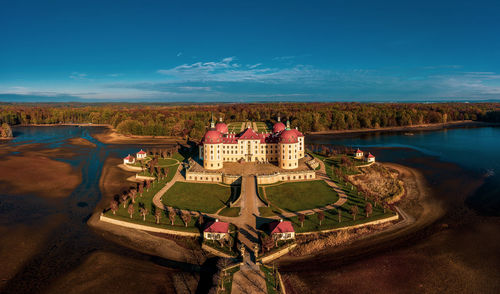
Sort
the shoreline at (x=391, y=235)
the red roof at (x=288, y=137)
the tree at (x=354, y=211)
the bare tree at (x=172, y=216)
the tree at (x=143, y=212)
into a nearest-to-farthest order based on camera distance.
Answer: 1. the shoreline at (x=391, y=235)
2. the bare tree at (x=172, y=216)
3. the tree at (x=354, y=211)
4. the tree at (x=143, y=212)
5. the red roof at (x=288, y=137)

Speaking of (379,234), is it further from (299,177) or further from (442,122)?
(442,122)

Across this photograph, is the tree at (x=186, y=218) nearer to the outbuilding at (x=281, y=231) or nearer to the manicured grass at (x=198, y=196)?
the manicured grass at (x=198, y=196)

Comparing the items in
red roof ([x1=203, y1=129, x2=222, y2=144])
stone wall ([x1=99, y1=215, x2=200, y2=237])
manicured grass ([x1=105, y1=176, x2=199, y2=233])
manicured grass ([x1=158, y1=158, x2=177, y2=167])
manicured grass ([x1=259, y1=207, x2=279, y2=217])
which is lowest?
stone wall ([x1=99, y1=215, x2=200, y2=237])

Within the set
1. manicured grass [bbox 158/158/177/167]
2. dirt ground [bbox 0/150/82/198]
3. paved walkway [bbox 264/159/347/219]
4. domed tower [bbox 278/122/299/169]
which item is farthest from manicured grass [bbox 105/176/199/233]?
domed tower [bbox 278/122/299/169]

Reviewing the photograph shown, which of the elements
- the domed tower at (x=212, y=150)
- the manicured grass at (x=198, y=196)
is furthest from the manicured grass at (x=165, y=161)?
the manicured grass at (x=198, y=196)

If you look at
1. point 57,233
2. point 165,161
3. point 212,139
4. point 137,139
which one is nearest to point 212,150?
point 212,139

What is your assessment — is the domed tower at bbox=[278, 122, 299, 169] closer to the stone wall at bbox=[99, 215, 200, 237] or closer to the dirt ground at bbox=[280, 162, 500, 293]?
the dirt ground at bbox=[280, 162, 500, 293]
